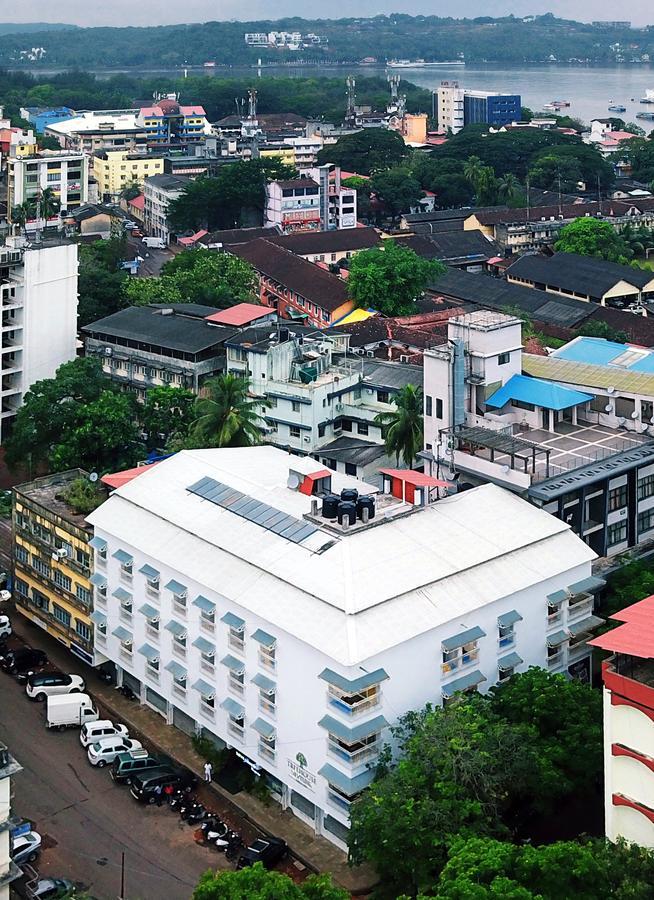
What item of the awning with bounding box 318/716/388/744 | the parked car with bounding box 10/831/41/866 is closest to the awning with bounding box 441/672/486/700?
the awning with bounding box 318/716/388/744

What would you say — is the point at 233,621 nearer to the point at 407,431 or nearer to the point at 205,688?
the point at 205,688

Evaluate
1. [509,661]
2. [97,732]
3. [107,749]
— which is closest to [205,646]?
[107,749]

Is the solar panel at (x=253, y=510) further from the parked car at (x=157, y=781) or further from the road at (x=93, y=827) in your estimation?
the road at (x=93, y=827)

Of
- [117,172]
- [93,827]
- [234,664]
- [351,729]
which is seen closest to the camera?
[351,729]

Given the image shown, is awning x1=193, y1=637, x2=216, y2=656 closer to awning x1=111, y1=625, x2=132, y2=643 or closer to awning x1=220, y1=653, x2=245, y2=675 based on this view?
awning x1=220, y1=653, x2=245, y2=675

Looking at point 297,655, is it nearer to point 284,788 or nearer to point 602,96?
point 284,788

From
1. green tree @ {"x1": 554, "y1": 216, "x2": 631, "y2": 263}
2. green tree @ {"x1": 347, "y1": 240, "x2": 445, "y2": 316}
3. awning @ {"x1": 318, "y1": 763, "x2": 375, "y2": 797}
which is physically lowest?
awning @ {"x1": 318, "y1": 763, "x2": 375, "y2": 797}

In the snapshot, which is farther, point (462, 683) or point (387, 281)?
point (387, 281)
